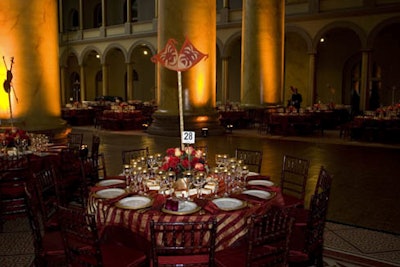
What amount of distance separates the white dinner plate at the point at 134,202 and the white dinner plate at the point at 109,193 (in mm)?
190

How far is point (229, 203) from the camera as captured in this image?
3287mm

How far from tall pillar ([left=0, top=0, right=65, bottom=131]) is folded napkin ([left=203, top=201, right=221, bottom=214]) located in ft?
16.0

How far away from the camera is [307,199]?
5.83 m

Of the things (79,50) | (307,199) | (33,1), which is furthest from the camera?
(79,50)

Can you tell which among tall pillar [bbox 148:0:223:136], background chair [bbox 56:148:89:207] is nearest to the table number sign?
background chair [bbox 56:148:89:207]

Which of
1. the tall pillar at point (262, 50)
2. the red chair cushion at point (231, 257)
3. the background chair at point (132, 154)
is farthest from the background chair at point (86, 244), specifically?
the tall pillar at point (262, 50)

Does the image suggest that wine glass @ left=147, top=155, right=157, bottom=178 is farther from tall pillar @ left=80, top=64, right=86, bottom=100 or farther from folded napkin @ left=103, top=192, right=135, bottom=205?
tall pillar @ left=80, top=64, right=86, bottom=100

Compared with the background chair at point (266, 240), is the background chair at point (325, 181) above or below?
above

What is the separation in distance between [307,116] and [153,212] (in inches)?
441

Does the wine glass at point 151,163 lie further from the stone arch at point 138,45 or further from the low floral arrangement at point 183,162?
the stone arch at point 138,45

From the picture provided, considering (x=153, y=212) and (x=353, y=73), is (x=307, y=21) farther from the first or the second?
(x=153, y=212)

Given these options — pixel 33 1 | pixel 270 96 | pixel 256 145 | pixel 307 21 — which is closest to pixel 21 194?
pixel 33 1

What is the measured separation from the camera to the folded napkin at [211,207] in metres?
3.11

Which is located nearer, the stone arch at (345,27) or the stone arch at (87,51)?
the stone arch at (345,27)
